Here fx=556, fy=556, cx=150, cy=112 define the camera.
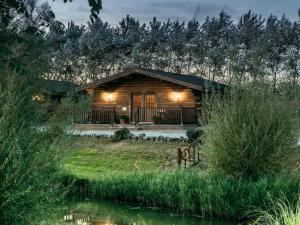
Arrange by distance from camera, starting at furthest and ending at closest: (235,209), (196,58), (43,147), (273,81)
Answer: (196,58) → (273,81) → (235,209) → (43,147)

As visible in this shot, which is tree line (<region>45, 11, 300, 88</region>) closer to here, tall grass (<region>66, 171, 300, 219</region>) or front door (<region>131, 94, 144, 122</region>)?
front door (<region>131, 94, 144, 122</region>)

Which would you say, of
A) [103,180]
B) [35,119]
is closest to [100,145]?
[103,180]

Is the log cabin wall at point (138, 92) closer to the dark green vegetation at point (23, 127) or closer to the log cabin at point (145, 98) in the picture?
the log cabin at point (145, 98)

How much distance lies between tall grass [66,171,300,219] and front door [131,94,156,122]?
17.3 meters

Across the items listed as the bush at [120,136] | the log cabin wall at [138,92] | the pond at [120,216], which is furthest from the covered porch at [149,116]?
the pond at [120,216]

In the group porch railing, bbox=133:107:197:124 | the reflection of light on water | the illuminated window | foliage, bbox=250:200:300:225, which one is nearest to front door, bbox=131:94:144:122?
the illuminated window

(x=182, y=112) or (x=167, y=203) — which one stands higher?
(x=182, y=112)

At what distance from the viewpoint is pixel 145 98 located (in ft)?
117

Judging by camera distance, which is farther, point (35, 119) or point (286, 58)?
point (286, 58)

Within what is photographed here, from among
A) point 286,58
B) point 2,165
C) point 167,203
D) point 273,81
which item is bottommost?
point 167,203

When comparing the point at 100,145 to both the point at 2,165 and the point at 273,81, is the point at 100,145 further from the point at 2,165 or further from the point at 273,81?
the point at 2,165

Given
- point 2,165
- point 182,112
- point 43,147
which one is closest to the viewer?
point 2,165

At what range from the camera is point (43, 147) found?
25.0 ft

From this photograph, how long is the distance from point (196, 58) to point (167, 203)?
181 feet
